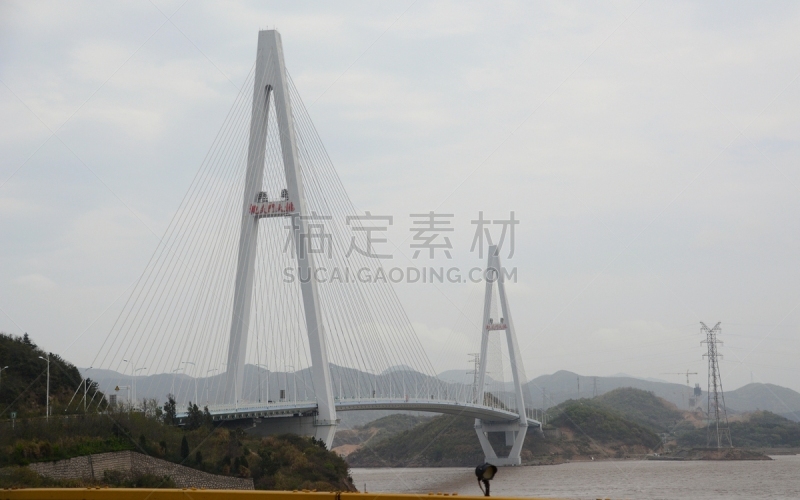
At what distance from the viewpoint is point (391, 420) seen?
316ft

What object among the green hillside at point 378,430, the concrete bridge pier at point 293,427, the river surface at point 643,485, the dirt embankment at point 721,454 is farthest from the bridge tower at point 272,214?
the green hillside at point 378,430

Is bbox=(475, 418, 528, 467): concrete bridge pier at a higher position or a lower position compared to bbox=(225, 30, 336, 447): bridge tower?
lower

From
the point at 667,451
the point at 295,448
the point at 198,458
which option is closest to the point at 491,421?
the point at 667,451

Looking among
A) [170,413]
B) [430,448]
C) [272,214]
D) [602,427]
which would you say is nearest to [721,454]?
[602,427]

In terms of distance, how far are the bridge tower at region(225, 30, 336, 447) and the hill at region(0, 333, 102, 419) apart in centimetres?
509

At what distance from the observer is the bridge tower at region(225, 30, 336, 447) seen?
26.6m

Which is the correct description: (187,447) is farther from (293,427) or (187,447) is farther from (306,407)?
(293,427)

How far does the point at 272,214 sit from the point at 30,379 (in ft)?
31.8

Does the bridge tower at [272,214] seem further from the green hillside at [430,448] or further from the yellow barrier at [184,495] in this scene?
the green hillside at [430,448]

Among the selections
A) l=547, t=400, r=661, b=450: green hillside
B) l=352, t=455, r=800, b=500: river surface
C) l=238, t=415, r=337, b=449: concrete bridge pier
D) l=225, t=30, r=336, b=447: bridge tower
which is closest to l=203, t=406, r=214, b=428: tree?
l=225, t=30, r=336, b=447: bridge tower

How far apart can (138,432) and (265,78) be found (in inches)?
494

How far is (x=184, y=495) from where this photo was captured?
22.8ft

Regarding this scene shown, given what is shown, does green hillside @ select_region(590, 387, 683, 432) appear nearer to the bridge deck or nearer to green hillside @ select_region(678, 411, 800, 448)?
green hillside @ select_region(678, 411, 800, 448)

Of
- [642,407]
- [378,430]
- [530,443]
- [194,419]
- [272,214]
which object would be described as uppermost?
[272,214]
